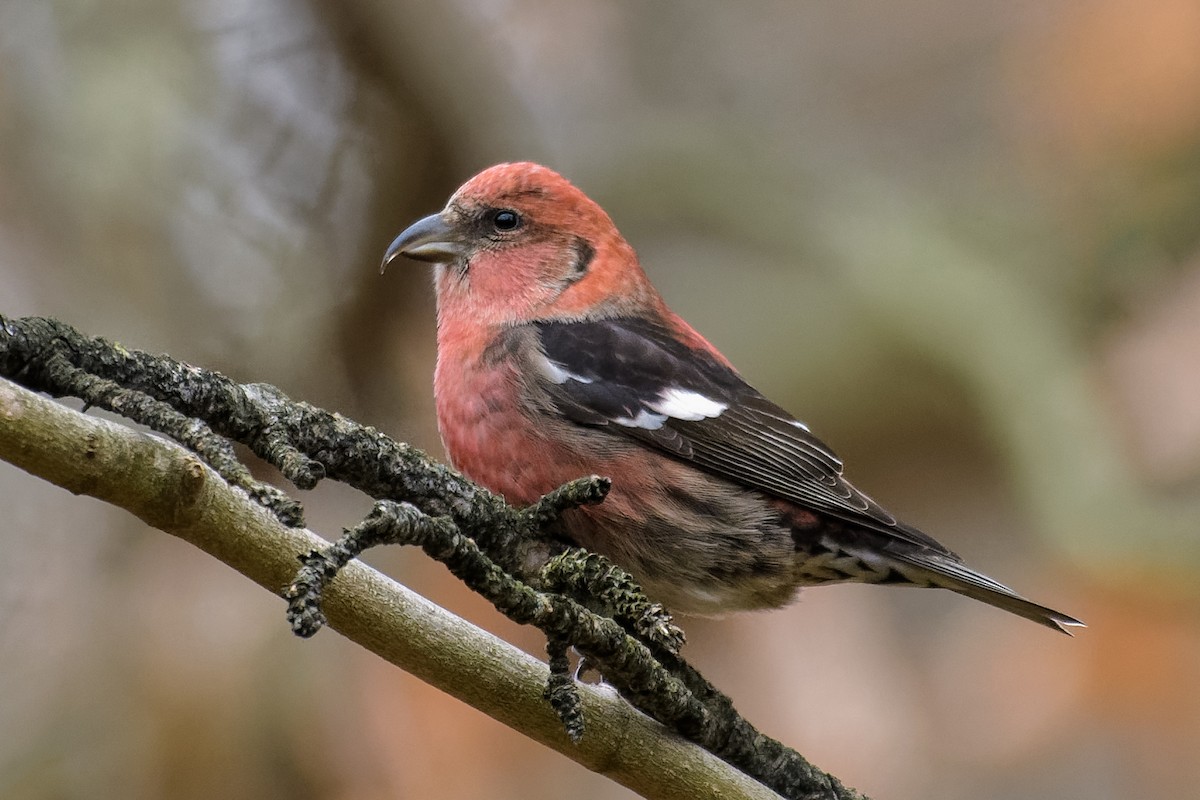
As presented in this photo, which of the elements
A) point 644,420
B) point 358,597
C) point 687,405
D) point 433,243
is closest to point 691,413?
point 687,405

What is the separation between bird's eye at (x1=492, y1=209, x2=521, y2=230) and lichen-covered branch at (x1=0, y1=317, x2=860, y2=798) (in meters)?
2.27

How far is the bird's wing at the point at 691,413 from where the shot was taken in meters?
4.41

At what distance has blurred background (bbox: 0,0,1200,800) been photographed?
5895 mm

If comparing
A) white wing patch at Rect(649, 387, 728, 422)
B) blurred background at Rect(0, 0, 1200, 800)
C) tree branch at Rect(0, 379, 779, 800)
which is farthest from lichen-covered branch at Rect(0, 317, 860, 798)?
blurred background at Rect(0, 0, 1200, 800)

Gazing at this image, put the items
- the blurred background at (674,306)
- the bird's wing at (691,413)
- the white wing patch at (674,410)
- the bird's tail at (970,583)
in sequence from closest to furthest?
the bird's tail at (970,583)
the bird's wing at (691,413)
the white wing patch at (674,410)
the blurred background at (674,306)

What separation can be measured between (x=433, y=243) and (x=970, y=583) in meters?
2.37

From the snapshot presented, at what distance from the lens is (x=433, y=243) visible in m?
5.09

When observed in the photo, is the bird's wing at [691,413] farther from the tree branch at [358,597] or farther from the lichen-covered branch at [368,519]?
the tree branch at [358,597]

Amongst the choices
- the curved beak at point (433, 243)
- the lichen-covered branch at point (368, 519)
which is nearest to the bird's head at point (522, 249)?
the curved beak at point (433, 243)

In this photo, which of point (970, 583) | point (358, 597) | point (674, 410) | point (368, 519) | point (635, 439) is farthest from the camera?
point (674, 410)

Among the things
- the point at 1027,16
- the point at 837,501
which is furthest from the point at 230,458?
the point at 1027,16

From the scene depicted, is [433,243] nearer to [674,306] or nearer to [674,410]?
[674,410]

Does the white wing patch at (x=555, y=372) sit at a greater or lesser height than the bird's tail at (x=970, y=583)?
greater

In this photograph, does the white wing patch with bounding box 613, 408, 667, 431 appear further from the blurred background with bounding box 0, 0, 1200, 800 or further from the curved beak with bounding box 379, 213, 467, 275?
the blurred background with bounding box 0, 0, 1200, 800
